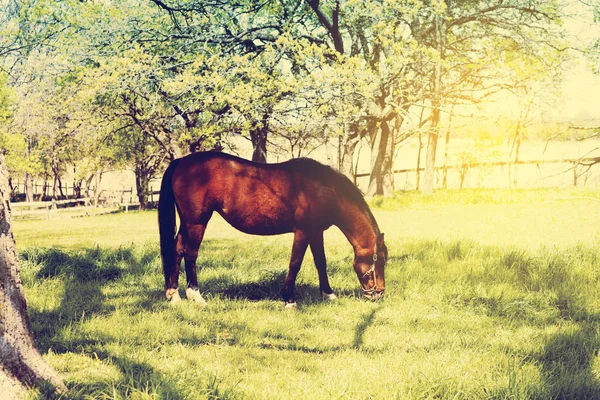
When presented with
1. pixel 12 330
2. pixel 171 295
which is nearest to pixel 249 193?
pixel 171 295

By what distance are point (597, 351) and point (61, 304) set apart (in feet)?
19.0

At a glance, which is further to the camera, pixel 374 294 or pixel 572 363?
pixel 374 294

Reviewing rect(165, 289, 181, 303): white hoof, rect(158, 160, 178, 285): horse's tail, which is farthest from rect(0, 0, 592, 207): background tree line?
rect(165, 289, 181, 303): white hoof

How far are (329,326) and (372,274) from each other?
45.5 inches

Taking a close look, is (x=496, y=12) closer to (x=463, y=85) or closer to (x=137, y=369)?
(x=463, y=85)

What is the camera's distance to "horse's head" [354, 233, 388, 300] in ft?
20.4

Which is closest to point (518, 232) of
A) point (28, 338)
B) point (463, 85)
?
point (28, 338)

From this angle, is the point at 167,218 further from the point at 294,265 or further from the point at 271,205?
the point at 294,265

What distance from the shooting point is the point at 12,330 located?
311cm

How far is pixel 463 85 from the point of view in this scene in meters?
25.5

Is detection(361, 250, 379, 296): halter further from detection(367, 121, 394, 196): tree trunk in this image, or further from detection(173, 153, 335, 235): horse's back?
detection(367, 121, 394, 196): tree trunk

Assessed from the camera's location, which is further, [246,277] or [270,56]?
[270,56]

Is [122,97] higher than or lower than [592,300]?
higher

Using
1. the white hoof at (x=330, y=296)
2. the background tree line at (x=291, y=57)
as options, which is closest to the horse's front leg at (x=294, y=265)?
the white hoof at (x=330, y=296)
